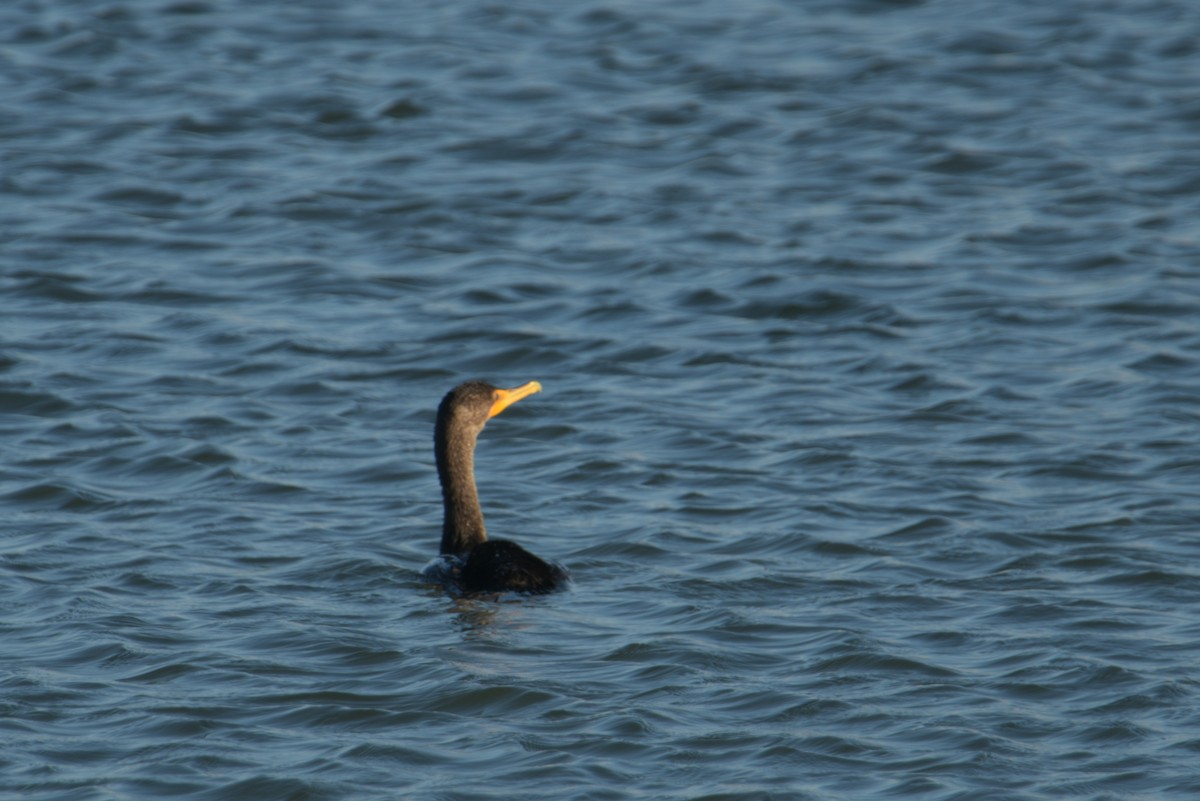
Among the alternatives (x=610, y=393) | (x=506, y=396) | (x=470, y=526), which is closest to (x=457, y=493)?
(x=470, y=526)

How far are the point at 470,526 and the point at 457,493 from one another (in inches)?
7.8

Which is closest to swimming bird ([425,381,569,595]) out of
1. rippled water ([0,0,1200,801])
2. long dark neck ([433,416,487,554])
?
long dark neck ([433,416,487,554])

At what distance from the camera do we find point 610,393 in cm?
1339

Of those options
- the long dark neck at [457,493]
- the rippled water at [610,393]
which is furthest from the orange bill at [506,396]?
the rippled water at [610,393]

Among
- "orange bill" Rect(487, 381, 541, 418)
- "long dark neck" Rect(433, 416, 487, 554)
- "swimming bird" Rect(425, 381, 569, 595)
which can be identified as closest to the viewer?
"swimming bird" Rect(425, 381, 569, 595)

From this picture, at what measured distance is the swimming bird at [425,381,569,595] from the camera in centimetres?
993

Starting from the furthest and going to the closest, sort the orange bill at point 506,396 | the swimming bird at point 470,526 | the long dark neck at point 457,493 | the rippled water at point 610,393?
1. the orange bill at point 506,396
2. the long dark neck at point 457,493
3. the swimming bird at point 470,526
4. the rippled water at point 610,393

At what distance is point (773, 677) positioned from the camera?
8875mm

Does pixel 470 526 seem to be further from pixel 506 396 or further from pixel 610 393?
pixel 610 393

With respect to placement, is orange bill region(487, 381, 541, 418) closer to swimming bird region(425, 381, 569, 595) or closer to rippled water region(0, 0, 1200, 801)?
swimming bird region(425, 381, 569, 595)

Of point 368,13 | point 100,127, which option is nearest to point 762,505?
point 100,127

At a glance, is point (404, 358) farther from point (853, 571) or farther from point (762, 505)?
point (853, 571)

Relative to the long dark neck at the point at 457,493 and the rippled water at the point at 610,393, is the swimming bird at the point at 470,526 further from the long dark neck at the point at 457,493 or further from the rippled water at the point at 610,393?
the rippled water at the point at 610,393

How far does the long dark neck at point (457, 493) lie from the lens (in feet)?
34.8
